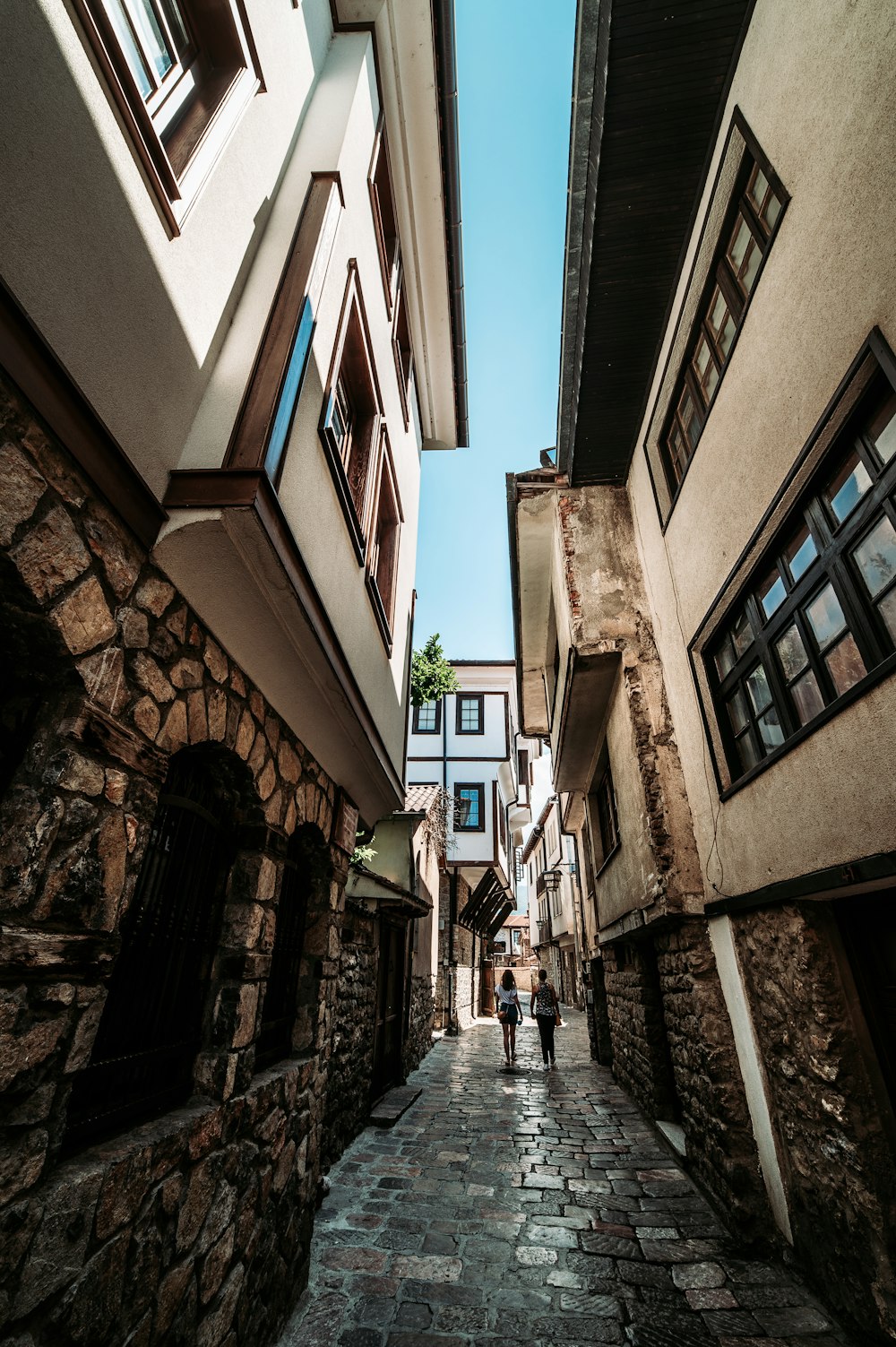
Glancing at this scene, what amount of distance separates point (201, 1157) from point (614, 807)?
7054mm

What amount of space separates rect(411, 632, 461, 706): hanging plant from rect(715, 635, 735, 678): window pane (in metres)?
5.77

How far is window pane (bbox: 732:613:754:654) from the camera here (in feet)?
15.0

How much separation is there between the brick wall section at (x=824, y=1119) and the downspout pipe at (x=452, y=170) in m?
7.41

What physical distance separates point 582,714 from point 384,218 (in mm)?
6546

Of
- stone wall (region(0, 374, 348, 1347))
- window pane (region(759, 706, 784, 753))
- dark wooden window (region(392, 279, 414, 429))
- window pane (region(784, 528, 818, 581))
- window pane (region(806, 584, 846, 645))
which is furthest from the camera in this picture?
dark wooden window (region(392, 279, 414, 429))

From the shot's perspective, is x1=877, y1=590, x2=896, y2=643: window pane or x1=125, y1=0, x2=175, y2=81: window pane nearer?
x1=125, y1=0, x2=175, y2=81: window pane

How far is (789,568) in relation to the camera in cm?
391

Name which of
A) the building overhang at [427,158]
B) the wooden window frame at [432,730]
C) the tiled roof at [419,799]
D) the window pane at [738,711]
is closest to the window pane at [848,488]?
the window pane at [738,711]

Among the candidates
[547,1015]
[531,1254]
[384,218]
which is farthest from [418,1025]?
[384,218]

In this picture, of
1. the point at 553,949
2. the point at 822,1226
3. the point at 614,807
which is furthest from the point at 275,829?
the point at 553,949

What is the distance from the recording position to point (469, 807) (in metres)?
17.7

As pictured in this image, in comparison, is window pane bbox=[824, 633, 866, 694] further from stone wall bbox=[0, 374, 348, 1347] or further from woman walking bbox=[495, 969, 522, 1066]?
woman walking bbox=[495, 969, 522, 1066]

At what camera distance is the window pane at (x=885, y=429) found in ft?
9.31

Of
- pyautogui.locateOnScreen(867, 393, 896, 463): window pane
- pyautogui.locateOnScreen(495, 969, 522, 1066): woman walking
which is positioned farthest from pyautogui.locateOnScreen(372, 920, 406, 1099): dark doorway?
pyautogui.locateOnScreen(867, 393, 896, 463): window pane
